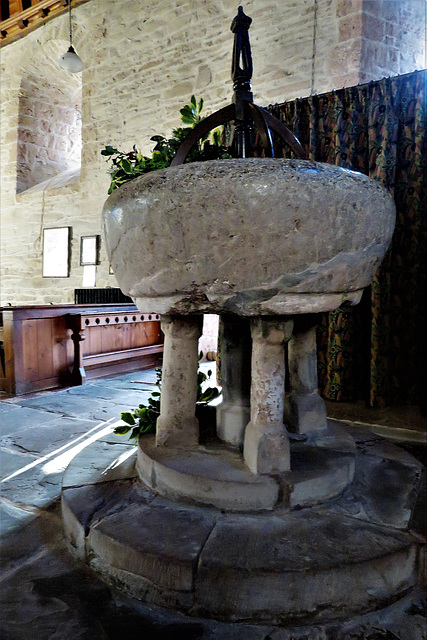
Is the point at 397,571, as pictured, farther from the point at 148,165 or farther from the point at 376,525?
the point at 148,165

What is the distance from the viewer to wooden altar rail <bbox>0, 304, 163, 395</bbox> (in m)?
3.74

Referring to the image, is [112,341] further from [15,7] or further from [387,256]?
[15,7]

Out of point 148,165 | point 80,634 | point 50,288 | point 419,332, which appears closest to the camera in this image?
point 80,634

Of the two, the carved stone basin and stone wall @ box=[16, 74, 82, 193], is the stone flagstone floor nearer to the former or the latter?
the carved stone basin

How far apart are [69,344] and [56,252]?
12.2ft

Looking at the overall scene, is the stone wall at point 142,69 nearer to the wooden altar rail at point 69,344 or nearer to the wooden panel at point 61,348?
the wooden altar rail at point 69,344

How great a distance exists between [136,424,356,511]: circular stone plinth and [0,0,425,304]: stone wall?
4073 mm

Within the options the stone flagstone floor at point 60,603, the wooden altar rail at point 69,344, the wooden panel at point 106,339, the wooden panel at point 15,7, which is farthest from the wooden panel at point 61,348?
the wooden panel at point 15,7

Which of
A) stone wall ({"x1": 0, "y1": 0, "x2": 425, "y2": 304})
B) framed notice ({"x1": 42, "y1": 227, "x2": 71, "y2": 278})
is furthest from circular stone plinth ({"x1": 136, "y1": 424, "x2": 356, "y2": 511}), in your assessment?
framed notice ({"x1": 42, "y1": 227, "x2": 71, "y2": 278})

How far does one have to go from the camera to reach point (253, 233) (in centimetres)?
117

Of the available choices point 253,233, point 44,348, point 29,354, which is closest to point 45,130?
point 44,348

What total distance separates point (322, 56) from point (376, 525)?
4668 millimetres

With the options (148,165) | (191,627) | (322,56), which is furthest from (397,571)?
(322,56)

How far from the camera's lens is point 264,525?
1302 millimetres
